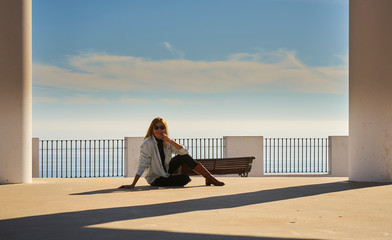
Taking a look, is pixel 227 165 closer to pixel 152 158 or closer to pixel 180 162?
pixel 180 162

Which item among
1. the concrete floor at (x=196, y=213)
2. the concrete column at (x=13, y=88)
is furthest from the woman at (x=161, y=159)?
the concrete column at (x=13, y=88)

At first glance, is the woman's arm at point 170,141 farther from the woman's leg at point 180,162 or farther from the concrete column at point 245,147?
the concrete column at point 245,147

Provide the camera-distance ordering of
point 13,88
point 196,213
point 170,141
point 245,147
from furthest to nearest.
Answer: point 245,147 → point 13,88 → point 170,141 → point 196,213

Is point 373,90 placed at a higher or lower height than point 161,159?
higher

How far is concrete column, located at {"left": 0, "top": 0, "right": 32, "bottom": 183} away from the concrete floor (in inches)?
59.9

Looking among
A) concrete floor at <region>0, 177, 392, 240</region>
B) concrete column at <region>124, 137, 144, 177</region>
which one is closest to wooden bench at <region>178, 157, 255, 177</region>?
concrete floor at <region>0, 177, 392, 240</region>

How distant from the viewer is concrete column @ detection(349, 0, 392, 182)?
10.7 metres

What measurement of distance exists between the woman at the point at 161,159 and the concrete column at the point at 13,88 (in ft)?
9.30

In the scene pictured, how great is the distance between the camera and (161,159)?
30.8ft

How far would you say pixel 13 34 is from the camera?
10641mm

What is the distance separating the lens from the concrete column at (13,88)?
34.8ft

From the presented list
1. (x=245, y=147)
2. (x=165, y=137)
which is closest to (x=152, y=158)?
Result: (x=165, y=137)

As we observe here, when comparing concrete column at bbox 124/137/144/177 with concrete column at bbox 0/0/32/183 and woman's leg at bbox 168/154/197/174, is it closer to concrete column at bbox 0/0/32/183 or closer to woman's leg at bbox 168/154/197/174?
concrete column at bbox 0/0/32/183

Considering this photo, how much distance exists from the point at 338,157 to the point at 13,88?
1488 centimetres
